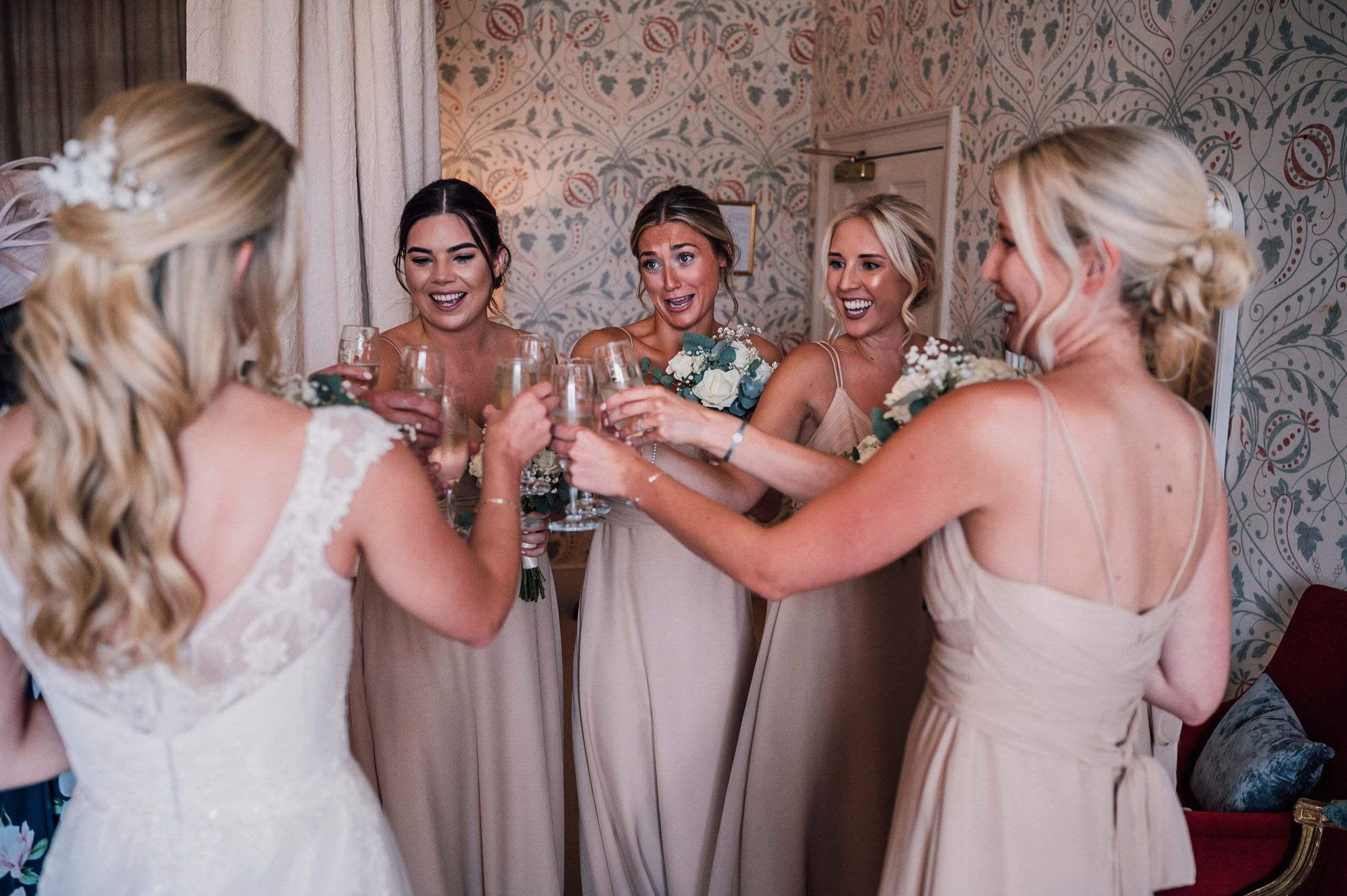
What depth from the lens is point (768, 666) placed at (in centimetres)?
250

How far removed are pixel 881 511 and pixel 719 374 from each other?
1.17 meters

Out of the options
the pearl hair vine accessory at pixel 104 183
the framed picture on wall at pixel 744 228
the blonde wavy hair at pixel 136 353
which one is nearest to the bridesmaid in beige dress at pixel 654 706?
the blonde wavy hair at pixel 136 353

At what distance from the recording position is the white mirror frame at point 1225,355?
128 inches

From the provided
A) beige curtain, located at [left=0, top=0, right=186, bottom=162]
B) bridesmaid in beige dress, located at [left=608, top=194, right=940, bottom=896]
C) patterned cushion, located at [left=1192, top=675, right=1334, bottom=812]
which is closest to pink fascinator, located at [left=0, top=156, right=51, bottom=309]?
bridesmaid in beige dress, located at [left=608, top=194, right=940, bottom=896]

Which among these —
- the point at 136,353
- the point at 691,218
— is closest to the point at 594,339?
the point at 691,218

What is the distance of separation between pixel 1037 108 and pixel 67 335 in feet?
14.6

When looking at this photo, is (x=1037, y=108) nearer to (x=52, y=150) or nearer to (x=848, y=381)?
(x=848, y=381)

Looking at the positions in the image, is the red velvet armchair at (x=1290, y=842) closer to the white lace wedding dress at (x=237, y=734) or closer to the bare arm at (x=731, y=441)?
the bare arm at (x=731, y=441)

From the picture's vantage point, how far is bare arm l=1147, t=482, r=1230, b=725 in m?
1.52

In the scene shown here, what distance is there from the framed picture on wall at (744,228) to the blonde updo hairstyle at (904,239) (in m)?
3.69

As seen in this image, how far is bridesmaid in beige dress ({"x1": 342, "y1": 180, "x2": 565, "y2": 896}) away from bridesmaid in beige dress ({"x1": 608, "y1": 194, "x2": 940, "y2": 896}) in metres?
0.51

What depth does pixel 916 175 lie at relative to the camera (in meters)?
5.55

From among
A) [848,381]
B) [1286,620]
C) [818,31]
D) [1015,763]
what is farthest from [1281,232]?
[818,31]

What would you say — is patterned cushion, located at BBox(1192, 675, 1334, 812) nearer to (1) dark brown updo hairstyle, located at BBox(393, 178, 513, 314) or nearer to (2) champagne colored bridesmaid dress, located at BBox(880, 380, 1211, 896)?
(2) champagne colored bridesmaid dress, located at BBox(880, 380, 1211, 896)
